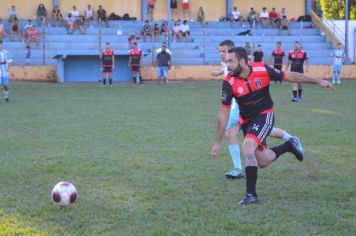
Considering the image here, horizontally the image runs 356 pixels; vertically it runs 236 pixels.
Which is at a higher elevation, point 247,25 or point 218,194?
point 247,25

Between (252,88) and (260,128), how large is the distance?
431mm

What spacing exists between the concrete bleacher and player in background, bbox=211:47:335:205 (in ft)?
77.3

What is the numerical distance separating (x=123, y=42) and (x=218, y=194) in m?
27.1

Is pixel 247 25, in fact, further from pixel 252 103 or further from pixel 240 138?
pixel 252 103

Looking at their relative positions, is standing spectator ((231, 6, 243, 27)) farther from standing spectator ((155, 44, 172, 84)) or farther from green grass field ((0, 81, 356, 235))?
green grass field ((0, 81, 356, 235))

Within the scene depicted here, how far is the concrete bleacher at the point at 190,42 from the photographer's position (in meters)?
31.3

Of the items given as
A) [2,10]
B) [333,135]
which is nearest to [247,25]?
[2,10]

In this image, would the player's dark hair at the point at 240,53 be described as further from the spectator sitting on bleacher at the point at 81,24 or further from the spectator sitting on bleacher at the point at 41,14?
the spectator sitting on bleacher at the point at 41,14

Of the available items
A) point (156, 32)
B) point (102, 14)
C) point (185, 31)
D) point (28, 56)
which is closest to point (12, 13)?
point (102, 14)

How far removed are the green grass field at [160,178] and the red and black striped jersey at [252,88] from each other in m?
0.96

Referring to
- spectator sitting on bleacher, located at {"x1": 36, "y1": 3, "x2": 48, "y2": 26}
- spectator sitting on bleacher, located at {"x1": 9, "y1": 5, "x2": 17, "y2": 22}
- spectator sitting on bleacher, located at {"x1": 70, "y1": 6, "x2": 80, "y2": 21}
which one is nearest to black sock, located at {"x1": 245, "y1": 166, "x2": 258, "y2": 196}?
spectator sitting on bleacher, located at {"x1": 70, "y1": 6, "x2": 80, "y2": 21}

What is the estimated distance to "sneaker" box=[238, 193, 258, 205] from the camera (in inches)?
243

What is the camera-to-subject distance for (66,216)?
5.70 m

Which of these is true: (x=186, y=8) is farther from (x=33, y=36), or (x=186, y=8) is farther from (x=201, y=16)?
(x=33, y=36)
